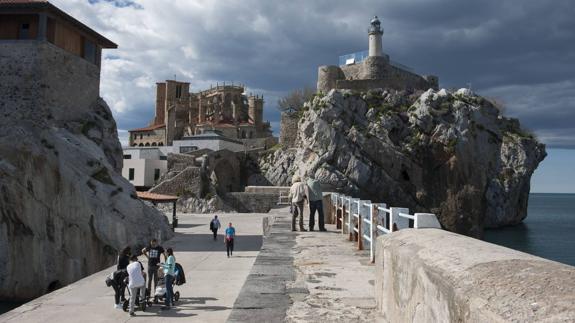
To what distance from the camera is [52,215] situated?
18.4 m

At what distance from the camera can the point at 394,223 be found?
19.8 ft

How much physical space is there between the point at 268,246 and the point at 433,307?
250 inches

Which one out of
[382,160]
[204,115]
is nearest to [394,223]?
[382,160]

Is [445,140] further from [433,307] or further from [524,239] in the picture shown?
[433,307]

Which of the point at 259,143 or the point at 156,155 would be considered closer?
the point at 156,155

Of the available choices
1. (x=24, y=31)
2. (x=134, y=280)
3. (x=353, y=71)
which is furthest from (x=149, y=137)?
(x=134, y=280)

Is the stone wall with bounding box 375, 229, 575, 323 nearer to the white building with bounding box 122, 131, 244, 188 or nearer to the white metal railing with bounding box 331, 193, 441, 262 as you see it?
the white metal railing with bounding box 331, 193, 441, 262

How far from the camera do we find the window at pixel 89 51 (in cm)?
2455

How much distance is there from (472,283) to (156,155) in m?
57.1

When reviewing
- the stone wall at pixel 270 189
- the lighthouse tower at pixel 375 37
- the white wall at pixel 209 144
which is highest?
the lighthouse tower at pixel 375 37

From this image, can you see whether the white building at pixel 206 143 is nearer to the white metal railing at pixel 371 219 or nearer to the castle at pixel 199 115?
the castle at pixel 199 115

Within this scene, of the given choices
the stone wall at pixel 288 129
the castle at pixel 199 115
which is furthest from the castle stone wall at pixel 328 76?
the castle at pixel 199 115

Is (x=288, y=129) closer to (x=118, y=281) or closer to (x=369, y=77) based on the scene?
(x=369, y=77)

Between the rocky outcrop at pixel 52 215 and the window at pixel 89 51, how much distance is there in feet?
21.3
